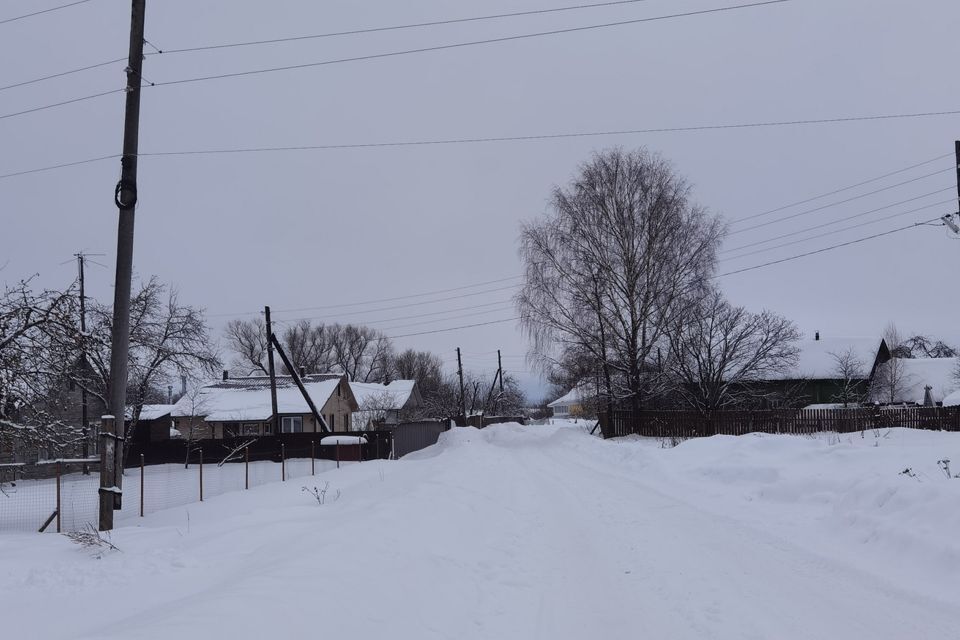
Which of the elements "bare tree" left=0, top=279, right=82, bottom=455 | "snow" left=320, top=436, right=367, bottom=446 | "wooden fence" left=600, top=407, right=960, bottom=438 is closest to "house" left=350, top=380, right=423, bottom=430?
"snow" left=320, top=436, right=367, bottom=446

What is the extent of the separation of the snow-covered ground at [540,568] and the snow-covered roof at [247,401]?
38.1 metres

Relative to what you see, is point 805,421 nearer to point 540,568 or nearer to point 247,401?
point 540,568

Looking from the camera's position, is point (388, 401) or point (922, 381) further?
point (388, 401)

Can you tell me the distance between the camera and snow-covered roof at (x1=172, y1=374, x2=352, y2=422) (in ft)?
156

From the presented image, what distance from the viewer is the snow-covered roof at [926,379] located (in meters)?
58.0

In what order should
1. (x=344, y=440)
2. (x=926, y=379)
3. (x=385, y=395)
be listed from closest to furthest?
(x=344, y=440) < (x=926, y=379) < (x=385, y=395)

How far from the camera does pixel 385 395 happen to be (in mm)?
65562

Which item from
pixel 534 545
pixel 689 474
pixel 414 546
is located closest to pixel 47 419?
pixel 414 546

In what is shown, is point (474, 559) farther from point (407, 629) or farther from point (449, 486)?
point (449, 486)

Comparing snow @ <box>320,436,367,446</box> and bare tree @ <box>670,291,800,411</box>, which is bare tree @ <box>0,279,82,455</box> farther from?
bare tree @ <box>670,291,800,411</box>

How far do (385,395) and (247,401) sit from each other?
59.3 feet

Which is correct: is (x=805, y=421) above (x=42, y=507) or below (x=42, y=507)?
above

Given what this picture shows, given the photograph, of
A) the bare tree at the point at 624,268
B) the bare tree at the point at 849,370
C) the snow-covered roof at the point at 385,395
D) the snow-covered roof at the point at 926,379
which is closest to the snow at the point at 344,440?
the bare tree at the point at 624,268

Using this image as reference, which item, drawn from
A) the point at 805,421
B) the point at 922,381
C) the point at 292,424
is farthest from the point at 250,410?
the point at 922,381
